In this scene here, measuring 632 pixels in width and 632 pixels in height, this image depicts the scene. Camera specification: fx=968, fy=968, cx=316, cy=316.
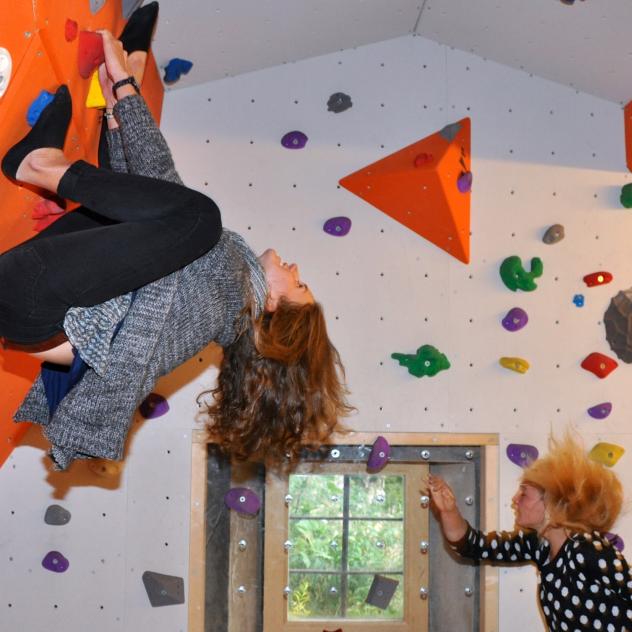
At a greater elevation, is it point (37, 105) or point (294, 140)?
point (294, 140)

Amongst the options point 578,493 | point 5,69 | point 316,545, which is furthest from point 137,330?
point 316,545

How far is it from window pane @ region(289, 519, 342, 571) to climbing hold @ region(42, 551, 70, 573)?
2.55ft

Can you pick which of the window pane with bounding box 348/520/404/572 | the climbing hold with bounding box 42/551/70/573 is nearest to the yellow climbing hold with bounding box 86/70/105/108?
the climbing hold with bounding box 42/551/70/573

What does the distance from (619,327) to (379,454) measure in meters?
0.95

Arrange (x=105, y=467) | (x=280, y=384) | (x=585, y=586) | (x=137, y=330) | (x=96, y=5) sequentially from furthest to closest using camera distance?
1. (x=105, y=467)
2. (x=585, y=586)
3. (x=280, y=384)
4. (x=96, y=5)
5. (x=137, y=330)

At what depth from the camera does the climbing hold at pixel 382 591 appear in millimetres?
3412

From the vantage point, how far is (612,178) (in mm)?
3420

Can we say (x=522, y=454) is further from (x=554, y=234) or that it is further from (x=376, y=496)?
(x=554, y=234)

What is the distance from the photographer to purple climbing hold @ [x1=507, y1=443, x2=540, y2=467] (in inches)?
128

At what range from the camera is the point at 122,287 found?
1782mm

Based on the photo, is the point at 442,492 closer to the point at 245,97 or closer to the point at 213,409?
→ the point at 213,409

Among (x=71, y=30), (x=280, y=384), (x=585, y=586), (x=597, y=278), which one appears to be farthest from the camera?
(x=597, y=278)

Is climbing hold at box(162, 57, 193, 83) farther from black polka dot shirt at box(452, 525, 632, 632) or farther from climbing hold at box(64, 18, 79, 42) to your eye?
black polka dot shirt at box(452, 525, 632, 632)

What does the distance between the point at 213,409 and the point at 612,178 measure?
181 centimetres
